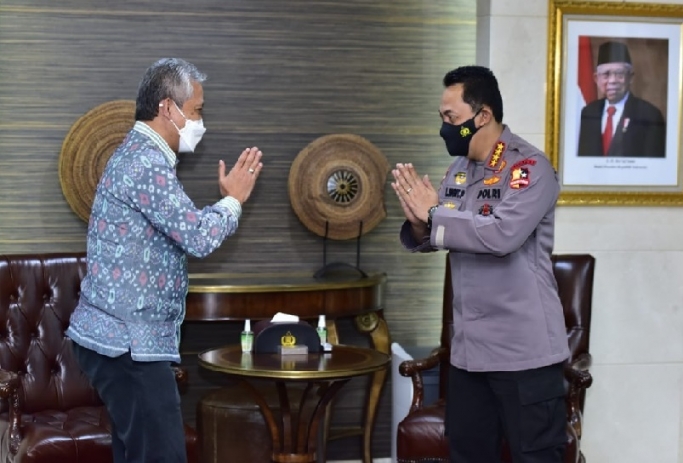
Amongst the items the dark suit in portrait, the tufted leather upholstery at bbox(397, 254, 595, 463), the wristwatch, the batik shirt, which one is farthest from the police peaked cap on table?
the batik shirt

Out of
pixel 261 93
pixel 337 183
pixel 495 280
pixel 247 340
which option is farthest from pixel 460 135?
pixel 261 93

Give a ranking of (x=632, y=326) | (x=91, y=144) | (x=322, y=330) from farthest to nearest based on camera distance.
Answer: (x=632, y=326)
(x=91, y=144)
(x=322, y=330)

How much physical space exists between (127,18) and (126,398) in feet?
8.00

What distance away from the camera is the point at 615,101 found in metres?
4.91

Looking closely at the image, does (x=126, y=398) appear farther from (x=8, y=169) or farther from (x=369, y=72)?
(x=369, y=72)

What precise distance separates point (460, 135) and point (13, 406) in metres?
1.86

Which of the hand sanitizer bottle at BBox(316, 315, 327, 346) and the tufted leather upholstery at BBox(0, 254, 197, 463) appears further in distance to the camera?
the hand sanitizer bottle at BBox(316, 315, 327, 346)

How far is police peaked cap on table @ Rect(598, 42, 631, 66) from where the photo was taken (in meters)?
4.88

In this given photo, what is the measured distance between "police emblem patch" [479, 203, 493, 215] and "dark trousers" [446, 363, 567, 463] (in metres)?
0.50

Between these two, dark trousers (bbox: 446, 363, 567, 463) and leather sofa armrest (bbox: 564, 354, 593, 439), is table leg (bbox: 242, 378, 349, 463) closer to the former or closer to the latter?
dark trousers (bbox: 446, 363, 567, 463)

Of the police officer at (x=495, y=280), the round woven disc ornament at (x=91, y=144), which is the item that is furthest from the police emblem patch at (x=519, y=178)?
the round woven disc ornament at (x=91, y=144)

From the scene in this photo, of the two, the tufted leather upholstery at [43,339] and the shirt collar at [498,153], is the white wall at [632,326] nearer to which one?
the shirt collar at [498,153]

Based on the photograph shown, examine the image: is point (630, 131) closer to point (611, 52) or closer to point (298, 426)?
point (611, 52)

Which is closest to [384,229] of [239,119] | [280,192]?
[280,192]
